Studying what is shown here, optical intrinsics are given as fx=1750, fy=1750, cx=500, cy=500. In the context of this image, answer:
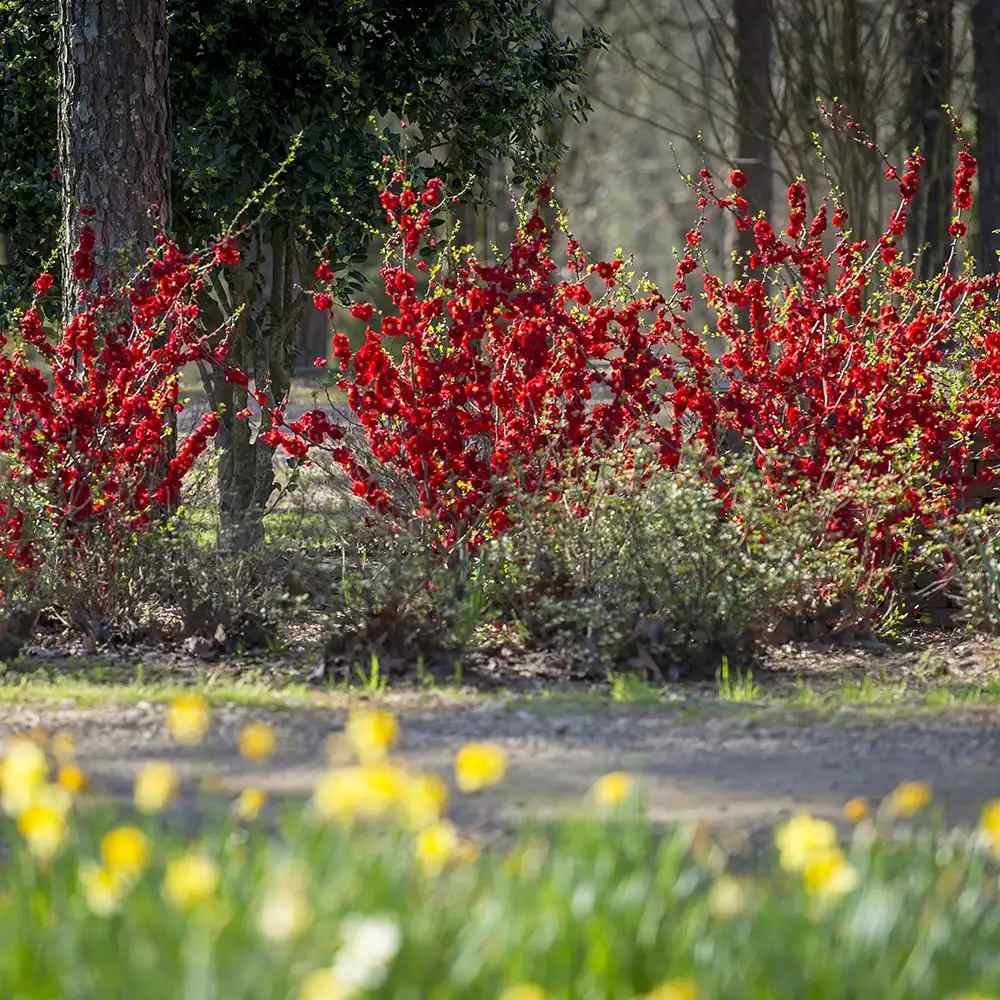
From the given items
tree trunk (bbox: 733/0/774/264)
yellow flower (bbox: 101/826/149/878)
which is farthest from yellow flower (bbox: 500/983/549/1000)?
tree trunk (bbox: 733/0/774/264)

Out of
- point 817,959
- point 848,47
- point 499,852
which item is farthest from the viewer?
point 848,47

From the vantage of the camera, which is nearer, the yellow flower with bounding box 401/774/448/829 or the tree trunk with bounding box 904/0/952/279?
the yellow flower with bounding box 401/774/448/829

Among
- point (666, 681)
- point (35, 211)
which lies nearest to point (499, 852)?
point (666, 681)

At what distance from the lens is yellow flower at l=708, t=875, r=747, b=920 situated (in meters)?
2.70

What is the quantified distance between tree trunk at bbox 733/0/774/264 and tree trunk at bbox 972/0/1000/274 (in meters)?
2.29

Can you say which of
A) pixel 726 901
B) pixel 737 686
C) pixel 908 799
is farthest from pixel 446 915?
pixel 737 686

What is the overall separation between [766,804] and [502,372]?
3.68 meters

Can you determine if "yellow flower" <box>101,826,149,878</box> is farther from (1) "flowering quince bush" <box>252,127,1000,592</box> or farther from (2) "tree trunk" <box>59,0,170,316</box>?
(2) "tree trunk" <box>59,0,170,316</box>

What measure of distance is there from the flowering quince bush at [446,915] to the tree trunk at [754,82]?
1398 cm

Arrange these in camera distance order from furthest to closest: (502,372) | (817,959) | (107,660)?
(502,372) < (107,660) < (817,959)

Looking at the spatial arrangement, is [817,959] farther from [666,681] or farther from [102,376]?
[102,376]

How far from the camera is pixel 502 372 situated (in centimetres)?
745

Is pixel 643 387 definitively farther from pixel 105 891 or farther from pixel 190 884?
pixel 190 884

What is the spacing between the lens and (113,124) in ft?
27.3
